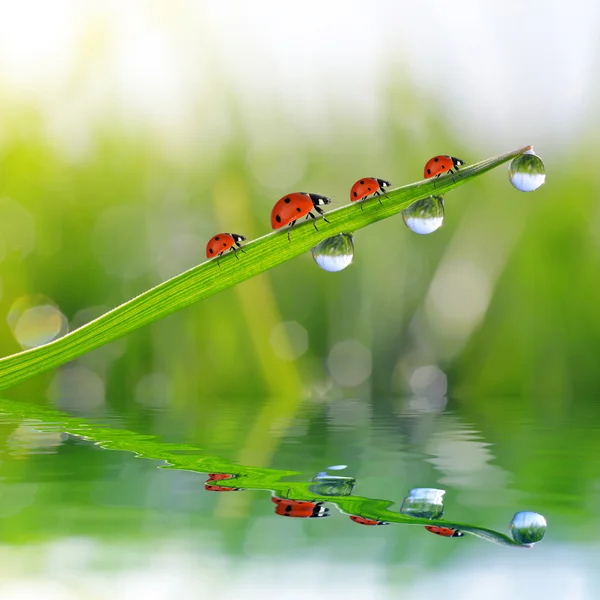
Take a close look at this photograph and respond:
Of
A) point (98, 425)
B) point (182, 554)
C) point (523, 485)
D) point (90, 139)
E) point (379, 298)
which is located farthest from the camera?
point (90, 139)

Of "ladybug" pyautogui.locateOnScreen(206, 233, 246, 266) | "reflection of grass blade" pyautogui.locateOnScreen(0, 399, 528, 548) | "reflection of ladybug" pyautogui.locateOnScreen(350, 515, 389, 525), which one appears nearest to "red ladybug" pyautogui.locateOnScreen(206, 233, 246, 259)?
"ladybug" pyautogui.locateOnScreen(206, 233, 246, 266)

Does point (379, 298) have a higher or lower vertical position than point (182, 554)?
higher

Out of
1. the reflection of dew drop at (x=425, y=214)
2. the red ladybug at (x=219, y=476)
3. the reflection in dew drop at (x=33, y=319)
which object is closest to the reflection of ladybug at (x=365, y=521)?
the red ladybug at (x=219, y=476)

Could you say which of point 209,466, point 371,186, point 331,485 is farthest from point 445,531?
point 371,186

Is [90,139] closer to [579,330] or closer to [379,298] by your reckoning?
[379,298]

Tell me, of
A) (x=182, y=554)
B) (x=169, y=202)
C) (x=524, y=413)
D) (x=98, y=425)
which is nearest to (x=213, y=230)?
(x=169, y=202)

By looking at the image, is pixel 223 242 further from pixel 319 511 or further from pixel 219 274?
pixel 319 511

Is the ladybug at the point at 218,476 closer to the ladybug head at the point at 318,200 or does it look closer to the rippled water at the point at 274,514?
the rippled water at the point at 274,514
